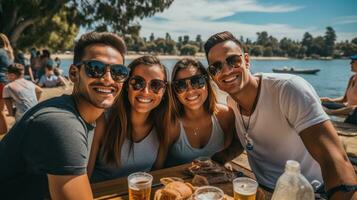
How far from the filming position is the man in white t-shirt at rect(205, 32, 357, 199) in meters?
1.95

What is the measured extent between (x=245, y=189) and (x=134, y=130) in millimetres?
1372

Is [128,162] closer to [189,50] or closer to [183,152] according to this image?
[183,152]

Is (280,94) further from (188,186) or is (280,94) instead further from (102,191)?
(102,191)

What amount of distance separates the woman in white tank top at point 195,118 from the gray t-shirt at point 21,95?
3.71 meters

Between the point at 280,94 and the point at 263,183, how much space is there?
837mm

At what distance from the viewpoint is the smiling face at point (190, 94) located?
9.68 feet

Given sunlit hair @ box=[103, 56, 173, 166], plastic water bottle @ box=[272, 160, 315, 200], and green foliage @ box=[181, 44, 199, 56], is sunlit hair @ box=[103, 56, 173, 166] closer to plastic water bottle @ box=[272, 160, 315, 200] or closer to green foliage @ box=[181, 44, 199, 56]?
plastic water bottle @ box=[272, 160, 315, 200]

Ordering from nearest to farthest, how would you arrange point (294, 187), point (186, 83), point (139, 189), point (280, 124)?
point (294, 187), point (139, 189), point (280, 124), point (186, 83)

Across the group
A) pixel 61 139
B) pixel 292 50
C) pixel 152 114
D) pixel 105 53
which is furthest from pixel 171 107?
pixel 292 50

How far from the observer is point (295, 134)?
241 centimetres

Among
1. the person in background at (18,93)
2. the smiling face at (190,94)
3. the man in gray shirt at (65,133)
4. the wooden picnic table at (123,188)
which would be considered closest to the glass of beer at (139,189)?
the wooden picnic table at (123,188)

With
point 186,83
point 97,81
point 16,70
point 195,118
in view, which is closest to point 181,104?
point 195,118

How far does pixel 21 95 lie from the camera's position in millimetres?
5492

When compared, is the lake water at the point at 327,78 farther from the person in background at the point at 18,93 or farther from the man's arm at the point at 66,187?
the person in background at the point at 18,93
